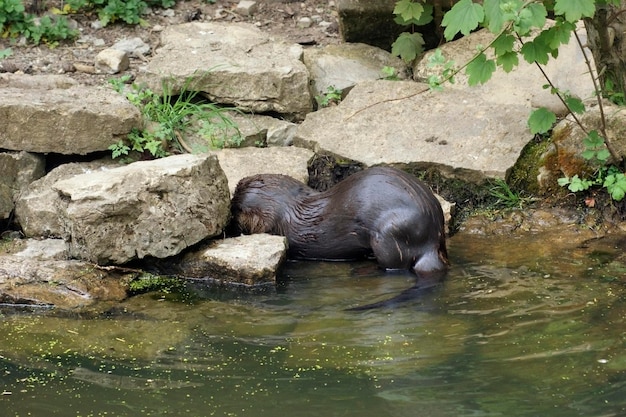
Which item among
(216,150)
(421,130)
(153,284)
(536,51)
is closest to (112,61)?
(216,150)

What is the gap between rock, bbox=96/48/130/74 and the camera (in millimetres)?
7809

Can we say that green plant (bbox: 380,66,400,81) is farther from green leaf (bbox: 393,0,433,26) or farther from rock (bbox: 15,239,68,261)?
rock (bbox: 15,239,68,261)

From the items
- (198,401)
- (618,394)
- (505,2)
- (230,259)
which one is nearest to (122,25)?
(230,259)

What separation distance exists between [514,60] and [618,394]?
228 cm

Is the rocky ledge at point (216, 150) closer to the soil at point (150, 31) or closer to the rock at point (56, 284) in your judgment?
the rock at point (56, 284)

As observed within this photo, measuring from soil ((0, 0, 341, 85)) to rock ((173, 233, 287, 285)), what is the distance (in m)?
2.51

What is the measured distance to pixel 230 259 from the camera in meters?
5.59

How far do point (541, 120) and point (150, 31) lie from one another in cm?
377

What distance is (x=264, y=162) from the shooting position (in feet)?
22.1

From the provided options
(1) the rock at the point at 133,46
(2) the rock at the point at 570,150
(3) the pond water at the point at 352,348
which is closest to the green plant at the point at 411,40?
(2) the rock at the point at 570,150

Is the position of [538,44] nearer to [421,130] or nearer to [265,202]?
[421,130]

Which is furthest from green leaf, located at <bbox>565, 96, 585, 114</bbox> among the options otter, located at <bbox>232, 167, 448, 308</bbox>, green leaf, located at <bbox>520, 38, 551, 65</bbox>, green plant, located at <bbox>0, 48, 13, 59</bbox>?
green plant, located at <bbox>0, 48, 13, 59</bbox>

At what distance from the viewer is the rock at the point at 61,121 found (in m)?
6.32

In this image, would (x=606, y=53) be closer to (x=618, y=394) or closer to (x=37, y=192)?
(x=618, y=394)
